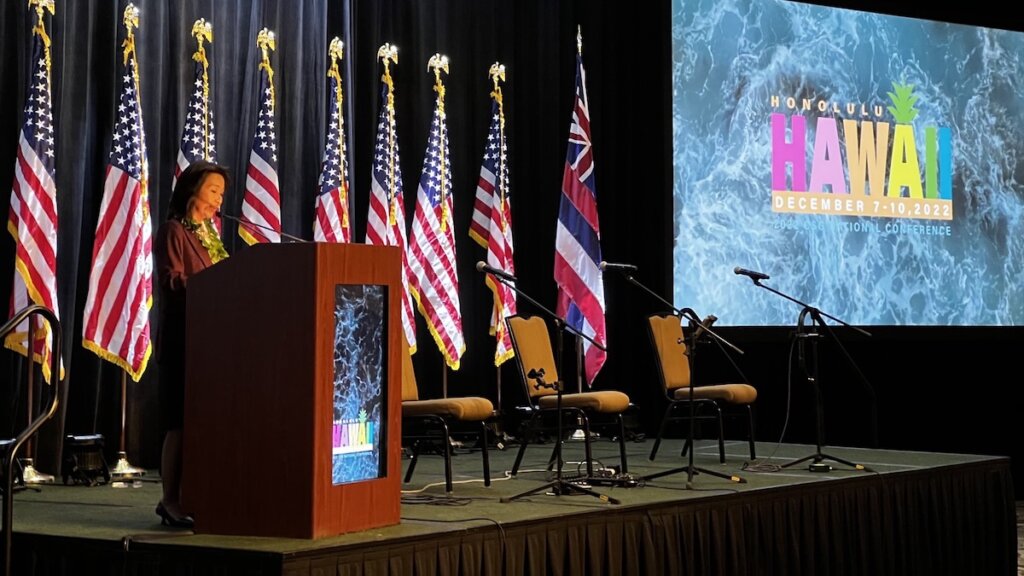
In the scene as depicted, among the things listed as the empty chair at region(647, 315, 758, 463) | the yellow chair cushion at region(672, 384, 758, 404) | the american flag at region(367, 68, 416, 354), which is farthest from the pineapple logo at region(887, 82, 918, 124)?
the american flag at region(367, 68, 416, 354)

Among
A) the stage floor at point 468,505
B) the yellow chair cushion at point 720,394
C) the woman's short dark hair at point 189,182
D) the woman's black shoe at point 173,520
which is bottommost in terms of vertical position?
the stage floor at point 468,505

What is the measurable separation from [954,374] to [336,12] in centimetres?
559

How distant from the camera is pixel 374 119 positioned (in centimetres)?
859

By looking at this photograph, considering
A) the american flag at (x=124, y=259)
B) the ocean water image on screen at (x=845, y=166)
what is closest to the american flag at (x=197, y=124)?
the american flag at (x=124, y=259)

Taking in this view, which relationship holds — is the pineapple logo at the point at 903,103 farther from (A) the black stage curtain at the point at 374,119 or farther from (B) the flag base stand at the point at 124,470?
(B) the flag base stand at the point at 124,470

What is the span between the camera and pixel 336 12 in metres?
8.38

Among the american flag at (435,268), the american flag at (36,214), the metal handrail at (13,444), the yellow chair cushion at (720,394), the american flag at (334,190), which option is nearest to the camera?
the metal handrail at (13,444)

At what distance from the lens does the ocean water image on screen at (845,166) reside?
893 centimetres

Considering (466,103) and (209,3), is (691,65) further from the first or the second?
A: (209,3)

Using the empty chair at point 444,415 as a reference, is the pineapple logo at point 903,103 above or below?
above

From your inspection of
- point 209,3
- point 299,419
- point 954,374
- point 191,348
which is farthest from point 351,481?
point 954,374

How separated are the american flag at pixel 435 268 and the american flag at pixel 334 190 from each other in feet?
1.77

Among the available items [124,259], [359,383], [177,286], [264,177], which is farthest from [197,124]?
[359,383]

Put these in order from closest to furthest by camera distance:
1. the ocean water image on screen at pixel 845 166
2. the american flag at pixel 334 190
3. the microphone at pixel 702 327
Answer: the microphone at pixel 702 327 → the american flag at pixel 334 190 → the ocean water image on screen at pixel 845 166
